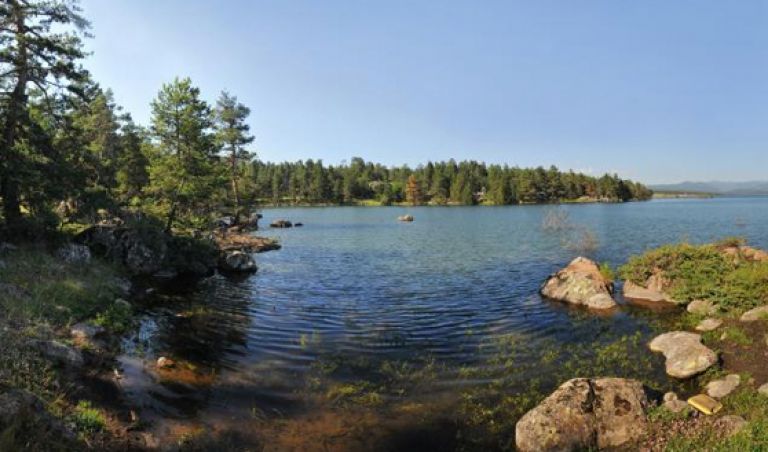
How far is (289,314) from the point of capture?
24.4 m

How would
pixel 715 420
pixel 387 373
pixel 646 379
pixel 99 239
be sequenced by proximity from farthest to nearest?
pixel 99 239 < pixel 387 373 < pixel 646 379 < pixel 715 420

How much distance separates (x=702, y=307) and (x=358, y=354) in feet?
53.2

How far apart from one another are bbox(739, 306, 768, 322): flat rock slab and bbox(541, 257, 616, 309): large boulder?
688 cm

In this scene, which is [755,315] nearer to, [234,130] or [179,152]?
[179,152]

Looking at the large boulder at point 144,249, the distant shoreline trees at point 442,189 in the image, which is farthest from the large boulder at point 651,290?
the distant shoreline trees at point 442,189

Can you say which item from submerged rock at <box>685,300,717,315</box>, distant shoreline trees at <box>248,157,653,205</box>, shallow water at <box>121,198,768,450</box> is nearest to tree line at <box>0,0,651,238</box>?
shallow water at <box>121,198,768,450</box>

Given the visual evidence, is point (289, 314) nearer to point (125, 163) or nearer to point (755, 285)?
point (755, 285)

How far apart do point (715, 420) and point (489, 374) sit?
6.52 meters

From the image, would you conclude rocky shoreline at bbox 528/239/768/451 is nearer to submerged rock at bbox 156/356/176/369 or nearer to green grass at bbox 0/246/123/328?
submerged rock at bbox 156/356/176/369

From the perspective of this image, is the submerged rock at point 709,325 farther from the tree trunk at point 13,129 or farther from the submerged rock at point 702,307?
the tree trunk at point 13,129

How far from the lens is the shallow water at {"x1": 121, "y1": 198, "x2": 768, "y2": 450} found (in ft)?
40.7

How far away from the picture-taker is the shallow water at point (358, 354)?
40.7 feet

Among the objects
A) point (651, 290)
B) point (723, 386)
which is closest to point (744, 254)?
point (651, 290)

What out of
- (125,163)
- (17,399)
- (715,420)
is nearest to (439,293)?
(715,420)
